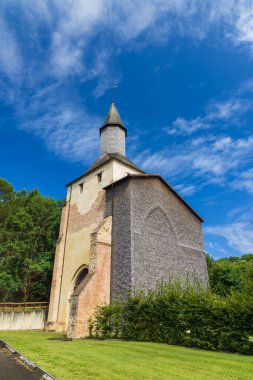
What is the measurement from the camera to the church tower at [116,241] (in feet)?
50.5

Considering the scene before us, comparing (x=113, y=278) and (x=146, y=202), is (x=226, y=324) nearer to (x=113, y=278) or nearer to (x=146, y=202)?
(x=113, y=278)

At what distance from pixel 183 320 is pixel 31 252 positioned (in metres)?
18.8

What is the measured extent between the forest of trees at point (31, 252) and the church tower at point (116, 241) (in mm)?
5210

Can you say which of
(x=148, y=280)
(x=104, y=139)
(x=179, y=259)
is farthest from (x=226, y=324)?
(x=104, y=139)

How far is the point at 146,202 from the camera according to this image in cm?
1827

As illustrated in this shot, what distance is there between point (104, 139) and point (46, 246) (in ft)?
39.2

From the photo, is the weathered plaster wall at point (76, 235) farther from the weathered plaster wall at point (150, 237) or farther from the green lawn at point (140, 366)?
the green lawn at point (140, 366)

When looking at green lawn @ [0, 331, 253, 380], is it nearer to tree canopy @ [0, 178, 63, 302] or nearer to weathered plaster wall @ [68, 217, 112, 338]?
weathered plaster wall @ [68, 217, 112, 338]

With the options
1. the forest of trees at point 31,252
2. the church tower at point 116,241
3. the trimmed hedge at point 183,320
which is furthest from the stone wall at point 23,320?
the trimmed hedge at point 183,320

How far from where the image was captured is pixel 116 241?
16922 millimetres

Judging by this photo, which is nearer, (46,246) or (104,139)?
(104,139)

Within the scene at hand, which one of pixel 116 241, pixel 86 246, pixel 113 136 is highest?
pixel 113 136

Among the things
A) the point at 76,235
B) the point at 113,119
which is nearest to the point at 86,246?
the point at 76,235

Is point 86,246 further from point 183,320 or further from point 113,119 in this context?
point 113,119
